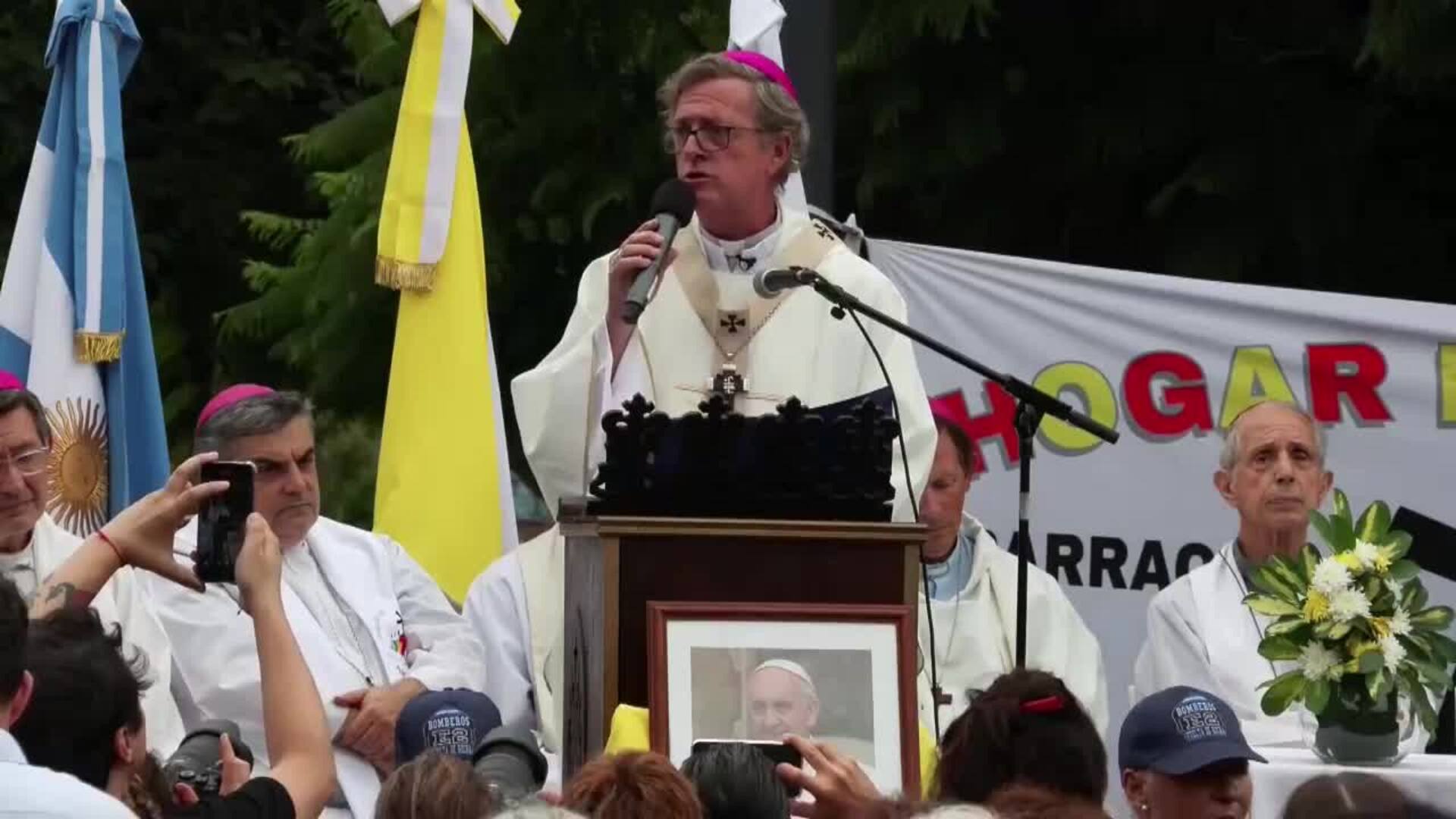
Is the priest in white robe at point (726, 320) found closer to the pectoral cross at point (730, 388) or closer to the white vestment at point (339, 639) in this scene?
the pectoral cross at point (730, 388)

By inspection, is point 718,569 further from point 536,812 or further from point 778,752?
point 536,812

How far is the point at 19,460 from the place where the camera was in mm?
6668

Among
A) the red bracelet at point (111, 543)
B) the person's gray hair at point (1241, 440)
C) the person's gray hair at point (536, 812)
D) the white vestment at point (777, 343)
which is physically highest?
the white vestment at point (777, 343)

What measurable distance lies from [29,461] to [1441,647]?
127 inches

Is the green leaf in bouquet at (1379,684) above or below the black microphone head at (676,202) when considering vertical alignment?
below

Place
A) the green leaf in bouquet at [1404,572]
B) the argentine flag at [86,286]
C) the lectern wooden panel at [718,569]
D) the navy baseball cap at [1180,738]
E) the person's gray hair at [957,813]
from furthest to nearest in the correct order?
the argentine flag at [86,286]
the green leaf in bouquet at [1404,572]
the lectern wooden panel at [718,569]
the navy baseball cap at [1180,738]
the person's gray hair at [957,813]

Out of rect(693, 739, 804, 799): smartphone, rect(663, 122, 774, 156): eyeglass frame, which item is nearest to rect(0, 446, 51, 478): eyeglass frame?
rect(663, 122, 774, 156): eyeglass frame

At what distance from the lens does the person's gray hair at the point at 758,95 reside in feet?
22.2

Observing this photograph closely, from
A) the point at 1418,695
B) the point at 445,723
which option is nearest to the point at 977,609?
the point at 1418,695

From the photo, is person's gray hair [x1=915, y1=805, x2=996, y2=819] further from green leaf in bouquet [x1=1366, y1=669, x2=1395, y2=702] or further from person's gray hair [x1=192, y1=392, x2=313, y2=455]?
person's gray hair [x1=192, y1=392, x2=313, y2=455]

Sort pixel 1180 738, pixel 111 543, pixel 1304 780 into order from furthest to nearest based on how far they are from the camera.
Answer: pixel 1304 780 < pixel 1180 738 < pixel 111 543

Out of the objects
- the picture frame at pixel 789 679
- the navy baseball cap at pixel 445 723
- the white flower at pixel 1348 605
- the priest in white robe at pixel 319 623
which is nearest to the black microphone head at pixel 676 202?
the picture frame at pixel 789 679

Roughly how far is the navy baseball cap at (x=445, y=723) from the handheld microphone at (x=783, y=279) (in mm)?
1079

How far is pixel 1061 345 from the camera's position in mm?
9375
